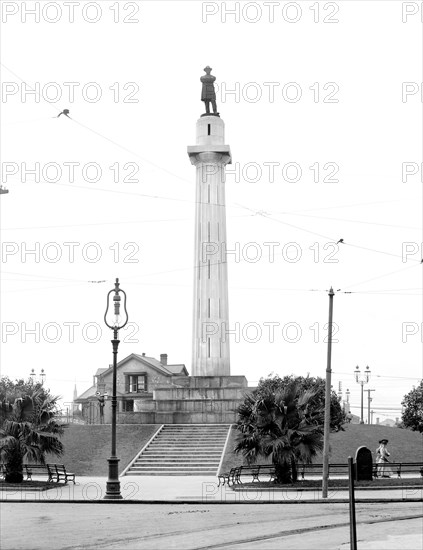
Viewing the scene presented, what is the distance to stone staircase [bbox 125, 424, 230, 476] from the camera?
130 feet

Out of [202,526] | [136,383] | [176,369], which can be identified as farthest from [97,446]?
[176,369]

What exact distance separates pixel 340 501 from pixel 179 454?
18.7 metres

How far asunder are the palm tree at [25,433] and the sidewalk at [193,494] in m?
1.55

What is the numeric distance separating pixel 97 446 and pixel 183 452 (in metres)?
4.61

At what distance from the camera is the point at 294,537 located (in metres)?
16.0

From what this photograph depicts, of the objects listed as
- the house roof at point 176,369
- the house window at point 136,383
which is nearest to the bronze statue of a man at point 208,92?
the house window at point 136,383

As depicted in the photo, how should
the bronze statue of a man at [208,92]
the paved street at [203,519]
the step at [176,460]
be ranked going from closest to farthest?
the paved street at [203,519] → the step at [176,460] → the bronze statue of a man at [208,92]

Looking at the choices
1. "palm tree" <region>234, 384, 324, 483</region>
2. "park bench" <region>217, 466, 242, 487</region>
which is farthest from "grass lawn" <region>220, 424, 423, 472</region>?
"palm tree" <region>234, 384, 324, 483</region>

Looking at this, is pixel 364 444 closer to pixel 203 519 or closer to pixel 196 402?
pixel 196 402

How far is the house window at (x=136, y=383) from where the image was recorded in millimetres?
87938

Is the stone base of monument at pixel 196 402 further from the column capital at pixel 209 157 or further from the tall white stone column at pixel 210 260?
the column capital at pixel 209 157

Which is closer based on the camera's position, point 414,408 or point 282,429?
point 282,429

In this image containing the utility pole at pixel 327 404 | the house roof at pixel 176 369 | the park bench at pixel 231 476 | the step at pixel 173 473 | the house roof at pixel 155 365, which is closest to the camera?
the utility pole at pixel 327 404

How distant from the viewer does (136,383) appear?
88.6 meters
